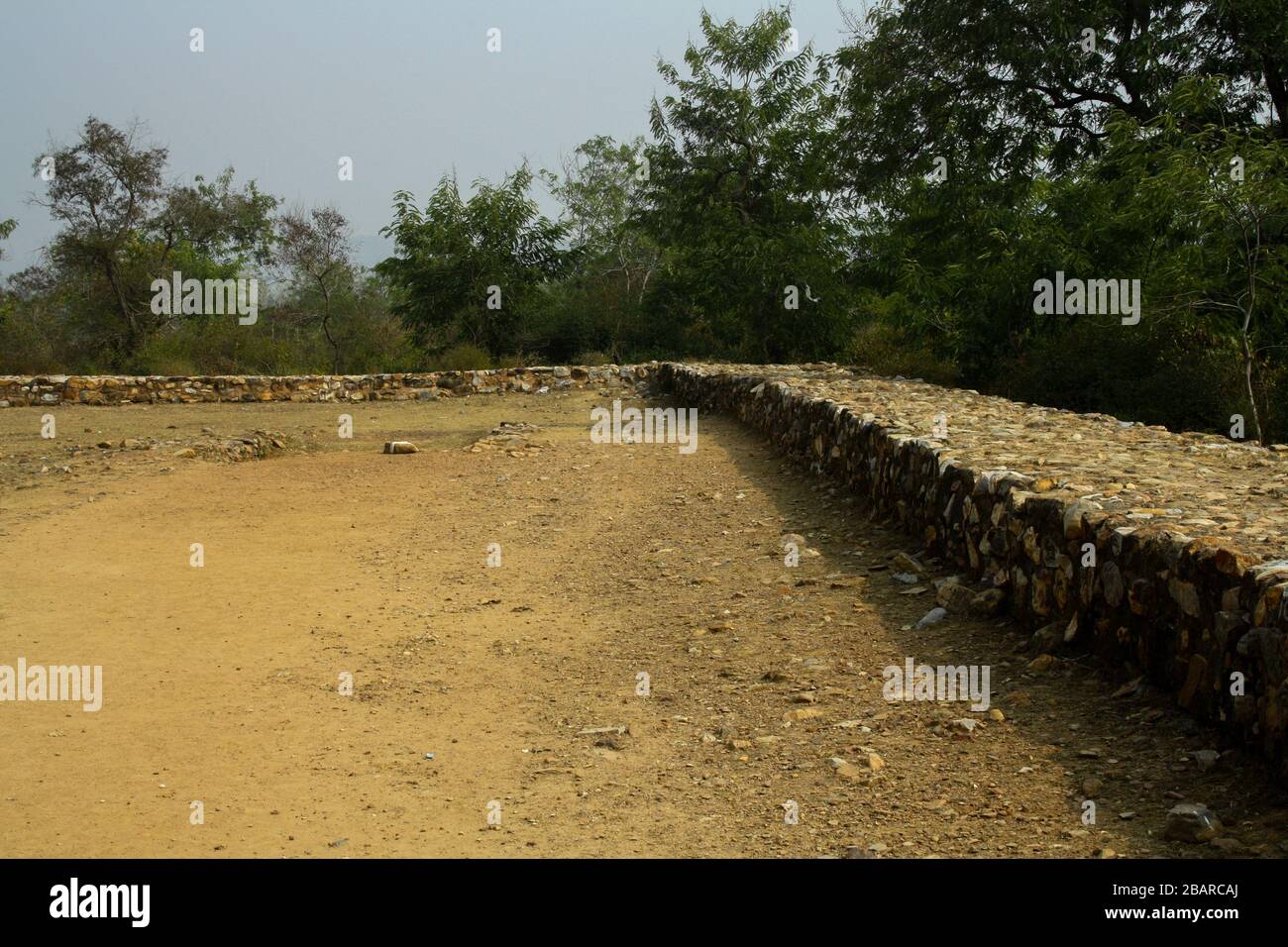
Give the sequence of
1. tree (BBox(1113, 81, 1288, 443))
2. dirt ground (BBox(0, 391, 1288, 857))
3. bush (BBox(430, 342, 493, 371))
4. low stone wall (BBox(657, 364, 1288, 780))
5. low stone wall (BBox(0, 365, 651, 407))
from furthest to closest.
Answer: bush (BBox(430, 342, 493, 371))
low stone wall (BBox(0, 365, 651, 407))
tree (BBox(1113, 81, 1288, 443))
dirt ground (BBox(0, 391, 1288, 857))
low stone wall (BBox(657, 364, 1288, 780))

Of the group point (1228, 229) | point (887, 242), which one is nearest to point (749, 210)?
point (887, 242)

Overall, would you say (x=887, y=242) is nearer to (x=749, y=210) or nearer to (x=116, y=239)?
(x=749, y=210)

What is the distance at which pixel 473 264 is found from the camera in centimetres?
2397

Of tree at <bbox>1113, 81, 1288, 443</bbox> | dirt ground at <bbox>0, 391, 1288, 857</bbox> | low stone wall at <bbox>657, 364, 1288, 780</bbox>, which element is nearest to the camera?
low stone wall at <bbox>657, 364, 1288, 780</bbox>

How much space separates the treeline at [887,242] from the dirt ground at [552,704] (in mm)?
4826

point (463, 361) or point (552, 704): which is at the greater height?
point (463, 361)

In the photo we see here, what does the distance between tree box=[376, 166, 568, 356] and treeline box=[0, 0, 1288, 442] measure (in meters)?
0.06

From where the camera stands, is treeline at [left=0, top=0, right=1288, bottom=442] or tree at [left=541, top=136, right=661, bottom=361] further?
tree at [left=541, top=136, right=661, bottom=361]

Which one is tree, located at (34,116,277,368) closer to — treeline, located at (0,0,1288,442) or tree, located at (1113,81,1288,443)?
treeline, located at (0,0,1288,442)

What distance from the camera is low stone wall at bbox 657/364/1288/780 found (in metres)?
3.09

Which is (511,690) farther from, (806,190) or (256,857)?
(806,190)

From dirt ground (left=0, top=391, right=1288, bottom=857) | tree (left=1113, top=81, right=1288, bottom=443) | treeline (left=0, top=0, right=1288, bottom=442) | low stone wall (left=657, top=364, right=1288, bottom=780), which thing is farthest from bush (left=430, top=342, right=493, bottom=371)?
low stone wall (left=657, top=364, right=1288, bottom=780)

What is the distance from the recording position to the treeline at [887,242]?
10398 mm

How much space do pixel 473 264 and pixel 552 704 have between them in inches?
807
